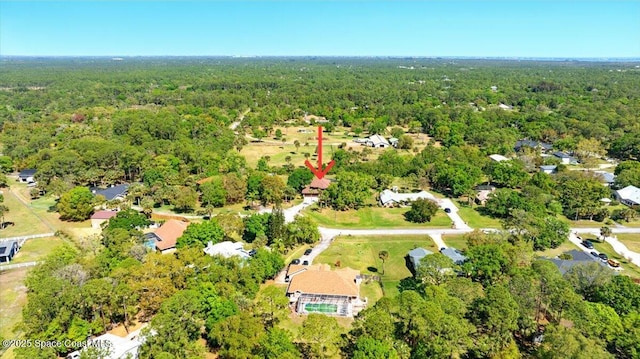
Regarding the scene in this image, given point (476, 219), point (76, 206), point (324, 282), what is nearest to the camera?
point (324, 282)

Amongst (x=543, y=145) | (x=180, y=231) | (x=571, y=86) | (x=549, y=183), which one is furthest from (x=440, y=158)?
(x=571, y=86)

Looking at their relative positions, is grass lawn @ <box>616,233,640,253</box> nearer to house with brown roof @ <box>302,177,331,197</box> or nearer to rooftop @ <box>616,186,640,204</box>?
rooftop @ <box>616,186,640,204</box>

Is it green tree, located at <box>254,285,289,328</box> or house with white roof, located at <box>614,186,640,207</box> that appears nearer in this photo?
green tree, located at <box>254,285,289,328</box>

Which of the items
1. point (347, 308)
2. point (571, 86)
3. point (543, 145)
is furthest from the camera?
point (571, 86)

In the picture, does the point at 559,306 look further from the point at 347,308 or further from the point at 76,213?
the point at 76,213

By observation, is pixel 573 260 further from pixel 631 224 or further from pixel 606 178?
pixel 606 178

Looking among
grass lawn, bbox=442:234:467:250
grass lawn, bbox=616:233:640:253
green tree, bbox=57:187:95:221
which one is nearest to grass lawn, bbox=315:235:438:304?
grass lawn, bbox=442:234:467:250

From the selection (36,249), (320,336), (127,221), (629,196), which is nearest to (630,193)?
(629,196)
